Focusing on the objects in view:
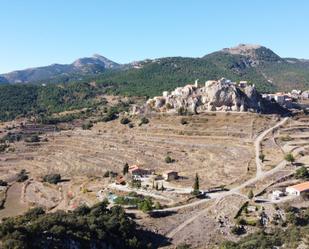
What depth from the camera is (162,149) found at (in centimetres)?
9631

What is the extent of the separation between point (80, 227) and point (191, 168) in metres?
35.8

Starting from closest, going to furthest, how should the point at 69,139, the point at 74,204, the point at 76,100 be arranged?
the point at 74,204, the point at 69,139, the point at 76,100

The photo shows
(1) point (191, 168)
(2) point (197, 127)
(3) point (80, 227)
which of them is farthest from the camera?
(2) point (197, 127)

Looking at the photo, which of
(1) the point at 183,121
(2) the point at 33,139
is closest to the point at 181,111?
(1) the point at 183,121

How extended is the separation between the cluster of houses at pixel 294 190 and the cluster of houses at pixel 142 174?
647 inches

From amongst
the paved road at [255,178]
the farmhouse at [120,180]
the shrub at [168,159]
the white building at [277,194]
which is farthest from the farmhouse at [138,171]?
the white building at [277,194]

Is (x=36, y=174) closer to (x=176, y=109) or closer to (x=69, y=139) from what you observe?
(x=69, y=139)

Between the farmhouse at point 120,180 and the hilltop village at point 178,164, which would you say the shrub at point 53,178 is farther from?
the farmhouse at point 120,180

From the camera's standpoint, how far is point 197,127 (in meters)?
104

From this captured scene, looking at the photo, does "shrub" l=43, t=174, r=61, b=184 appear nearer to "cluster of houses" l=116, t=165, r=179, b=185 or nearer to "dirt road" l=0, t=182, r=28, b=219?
"dirt road" l=0, t=182, r=28, b=219

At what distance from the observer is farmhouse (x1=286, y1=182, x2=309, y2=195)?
6661cm

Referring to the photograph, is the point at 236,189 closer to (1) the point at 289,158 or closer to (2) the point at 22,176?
(1) the point at 289,158

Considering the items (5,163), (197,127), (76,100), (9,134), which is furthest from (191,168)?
(76,100)

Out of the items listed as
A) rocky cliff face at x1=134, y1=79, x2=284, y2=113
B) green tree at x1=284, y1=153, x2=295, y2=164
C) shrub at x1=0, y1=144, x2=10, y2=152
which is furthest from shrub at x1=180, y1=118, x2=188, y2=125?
shrub at x1=0, y1=144, x2=10, y2=152
